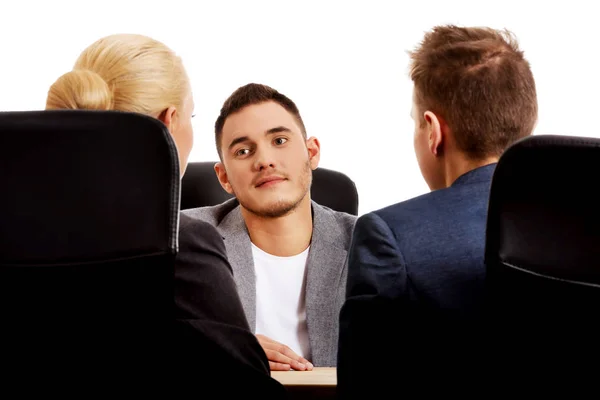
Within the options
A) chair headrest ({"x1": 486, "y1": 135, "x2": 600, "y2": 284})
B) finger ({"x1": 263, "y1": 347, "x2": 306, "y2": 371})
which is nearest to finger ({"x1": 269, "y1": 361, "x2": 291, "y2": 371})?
finger ({"x1": 263, "y1": 347, "x2": 306, "y2": 371})

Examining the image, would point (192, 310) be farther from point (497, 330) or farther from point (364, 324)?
point (497, 330)

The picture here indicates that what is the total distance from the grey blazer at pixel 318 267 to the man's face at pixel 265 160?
11 centimetres

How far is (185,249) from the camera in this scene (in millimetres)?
1546

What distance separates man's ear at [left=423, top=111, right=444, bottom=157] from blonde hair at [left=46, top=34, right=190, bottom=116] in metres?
0.54

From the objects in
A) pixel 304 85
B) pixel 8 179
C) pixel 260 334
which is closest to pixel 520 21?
pixel 304 85

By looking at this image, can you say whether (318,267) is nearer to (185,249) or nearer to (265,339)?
(265,339)

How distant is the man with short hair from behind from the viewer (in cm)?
143

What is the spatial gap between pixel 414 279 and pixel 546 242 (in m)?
0.33

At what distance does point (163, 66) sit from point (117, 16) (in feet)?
6.71

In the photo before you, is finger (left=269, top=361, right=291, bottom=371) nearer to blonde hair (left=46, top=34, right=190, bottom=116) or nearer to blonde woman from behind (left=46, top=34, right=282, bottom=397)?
blonde woman from behind (left=46, top=34, right=282, bottom=397)

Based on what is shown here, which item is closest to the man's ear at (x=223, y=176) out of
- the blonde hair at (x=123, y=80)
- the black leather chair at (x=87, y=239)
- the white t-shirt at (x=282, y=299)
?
the white t-shirt at (x=282, y=299)

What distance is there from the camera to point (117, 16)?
3574 mm

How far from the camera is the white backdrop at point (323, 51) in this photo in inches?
141

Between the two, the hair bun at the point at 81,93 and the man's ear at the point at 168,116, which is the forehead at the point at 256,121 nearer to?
the man's ear at the point at 168,116
